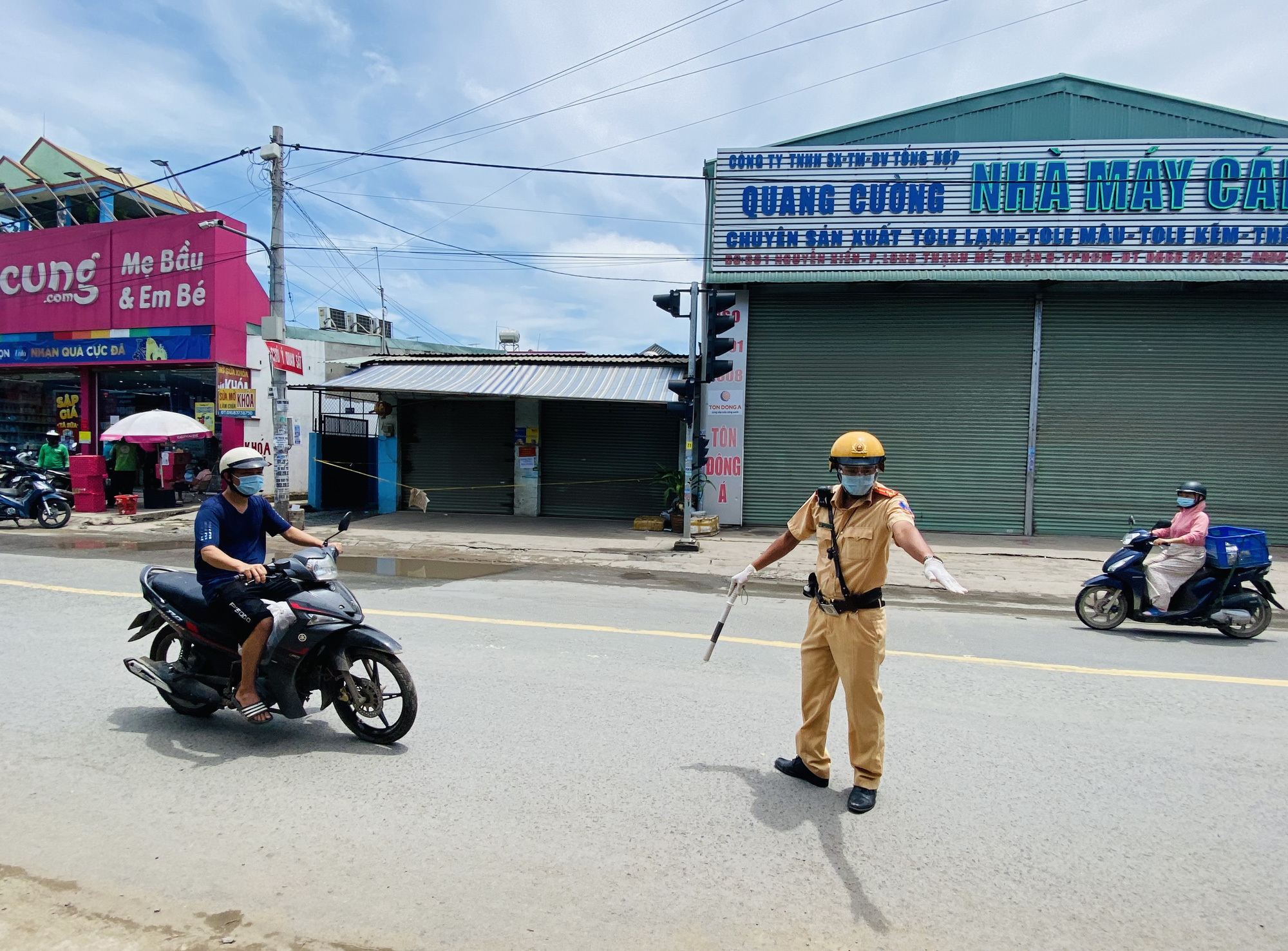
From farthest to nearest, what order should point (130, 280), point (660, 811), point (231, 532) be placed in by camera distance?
point (130, 280), point (231, 532), point (660, 811)

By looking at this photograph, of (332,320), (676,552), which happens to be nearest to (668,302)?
(676,552)

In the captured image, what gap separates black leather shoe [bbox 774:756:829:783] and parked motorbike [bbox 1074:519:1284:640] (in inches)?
205

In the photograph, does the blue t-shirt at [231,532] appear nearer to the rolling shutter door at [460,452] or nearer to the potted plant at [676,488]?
the potted plant at [676,488]

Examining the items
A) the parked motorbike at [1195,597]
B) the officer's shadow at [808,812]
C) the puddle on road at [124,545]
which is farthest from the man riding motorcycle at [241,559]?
the puddle on road at [124,545]

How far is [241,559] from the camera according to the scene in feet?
13.7

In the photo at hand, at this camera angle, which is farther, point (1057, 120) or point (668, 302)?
point (1057, 120)

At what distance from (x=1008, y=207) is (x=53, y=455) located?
21298 mm

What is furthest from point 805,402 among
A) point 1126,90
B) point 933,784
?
point 933,784

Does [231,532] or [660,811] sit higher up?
[231,532]

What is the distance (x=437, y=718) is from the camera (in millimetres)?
4410

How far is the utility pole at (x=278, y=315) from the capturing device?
13.5 metres

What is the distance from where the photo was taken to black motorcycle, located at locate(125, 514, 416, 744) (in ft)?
12.9

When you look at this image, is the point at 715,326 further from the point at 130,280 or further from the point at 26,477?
the point at 130,280

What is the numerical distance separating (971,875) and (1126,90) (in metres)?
16.3
